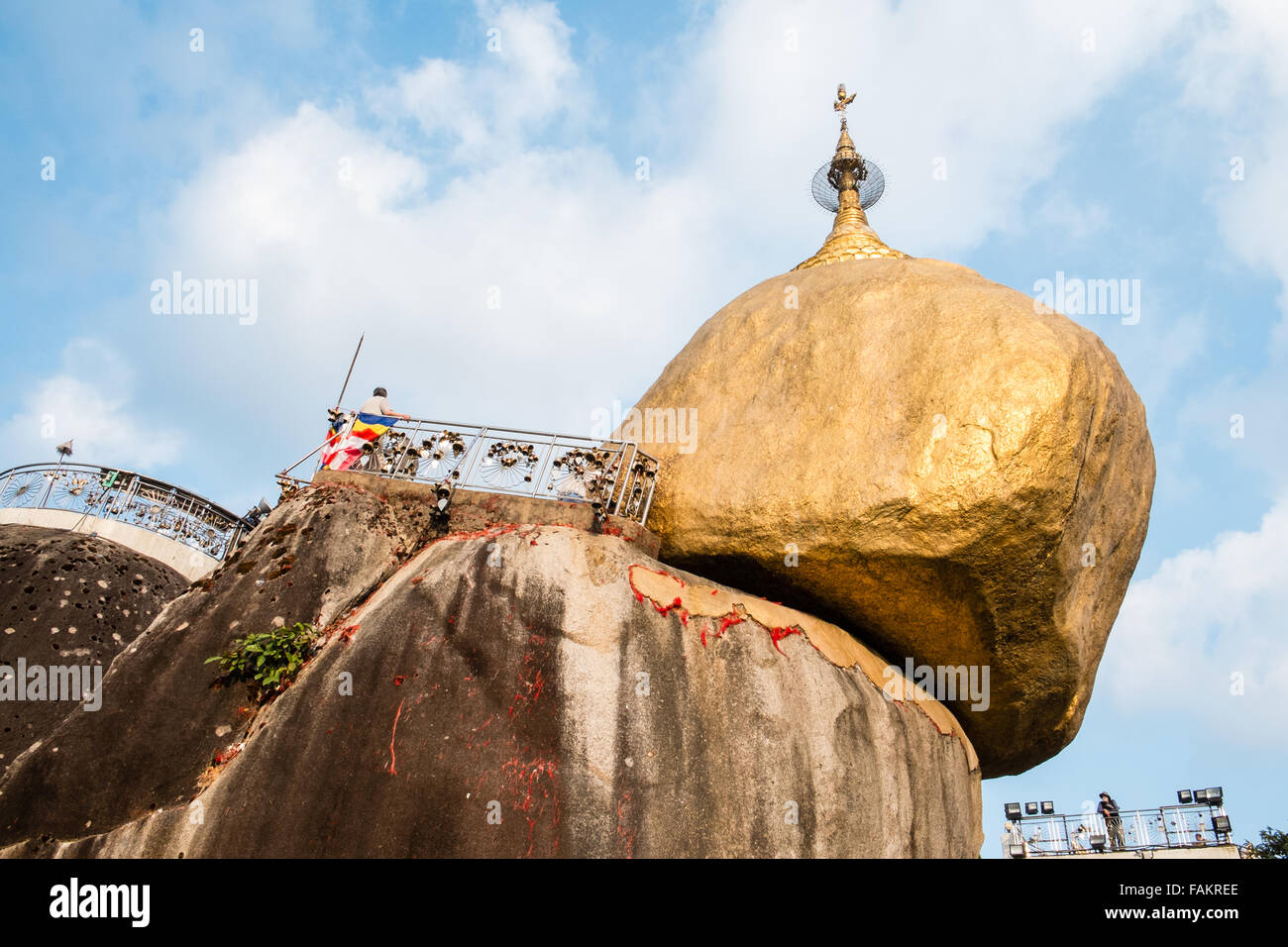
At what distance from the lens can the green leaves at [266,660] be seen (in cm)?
734

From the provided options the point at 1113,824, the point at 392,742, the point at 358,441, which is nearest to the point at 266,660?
the point at 392,742

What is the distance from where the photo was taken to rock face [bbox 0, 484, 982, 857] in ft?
Result: 20.7

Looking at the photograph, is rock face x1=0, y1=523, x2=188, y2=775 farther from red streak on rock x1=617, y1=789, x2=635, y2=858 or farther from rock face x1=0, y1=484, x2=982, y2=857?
red streak on rock x1=617, y1=789, x2=635, y2=858

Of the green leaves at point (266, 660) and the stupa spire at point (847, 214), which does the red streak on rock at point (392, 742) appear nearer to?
the green leaves at point (266, 660)

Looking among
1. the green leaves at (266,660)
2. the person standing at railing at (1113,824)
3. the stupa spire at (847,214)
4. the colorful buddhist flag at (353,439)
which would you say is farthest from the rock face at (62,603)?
the person standing at railing at (1113,824)

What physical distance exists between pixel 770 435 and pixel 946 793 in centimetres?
423

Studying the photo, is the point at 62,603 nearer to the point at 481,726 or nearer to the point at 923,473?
the point at 481,726

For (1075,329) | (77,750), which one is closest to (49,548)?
(77,750)

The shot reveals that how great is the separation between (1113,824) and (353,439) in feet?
56.5

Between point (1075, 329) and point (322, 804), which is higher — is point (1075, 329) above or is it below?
above
